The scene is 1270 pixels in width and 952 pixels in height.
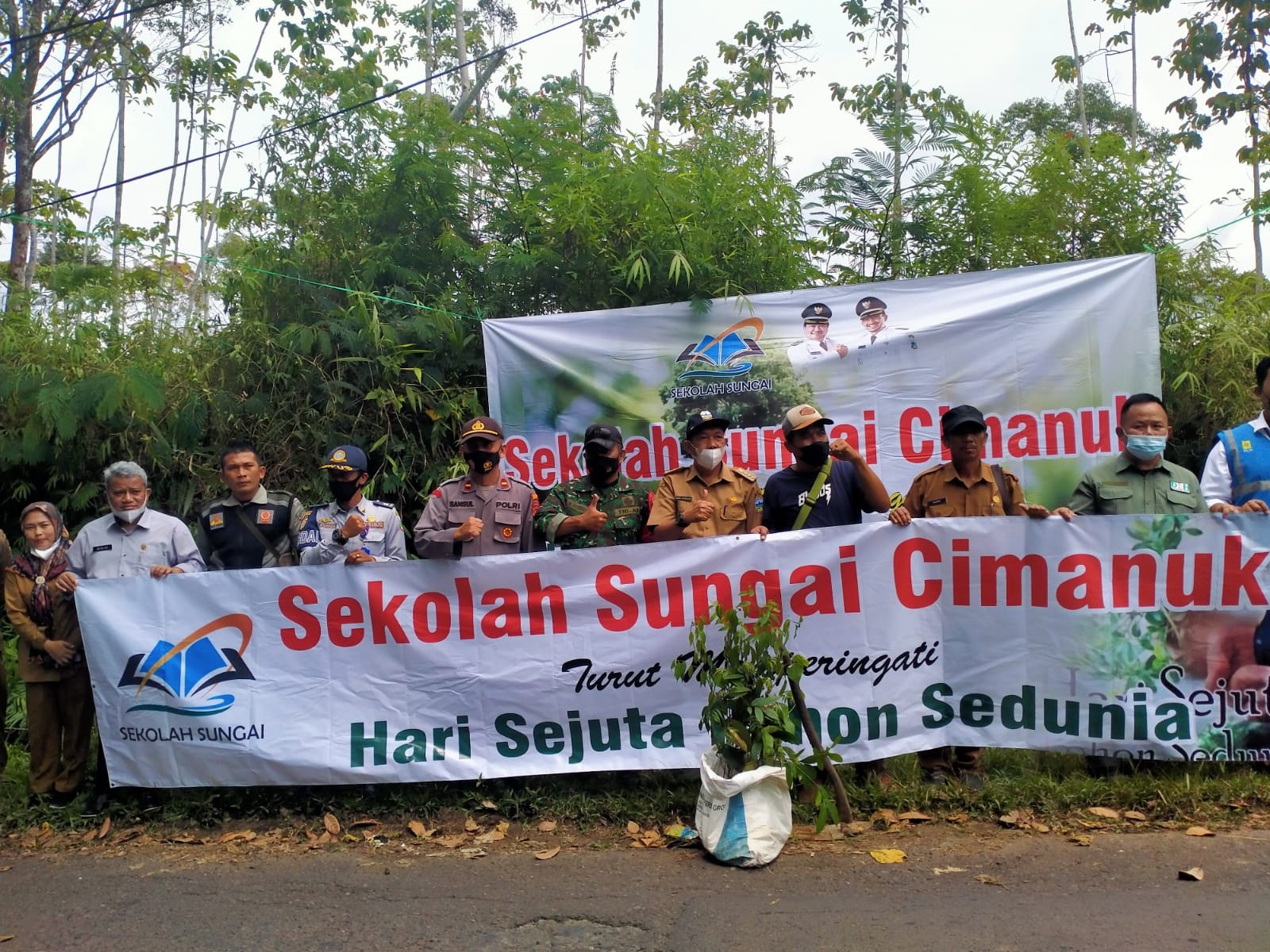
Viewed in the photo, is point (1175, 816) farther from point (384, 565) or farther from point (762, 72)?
point (762, 72)

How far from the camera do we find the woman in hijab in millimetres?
Answer: 5047

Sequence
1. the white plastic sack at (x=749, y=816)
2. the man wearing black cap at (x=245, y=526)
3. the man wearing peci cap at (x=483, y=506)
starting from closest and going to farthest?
the white plastic sack at (x=749, y=816)
the man wearing peci cap at (x=483, y=506)
the man wearing black cap at (x=245, y=526)

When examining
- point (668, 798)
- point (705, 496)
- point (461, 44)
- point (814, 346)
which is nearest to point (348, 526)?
point (705, 496)

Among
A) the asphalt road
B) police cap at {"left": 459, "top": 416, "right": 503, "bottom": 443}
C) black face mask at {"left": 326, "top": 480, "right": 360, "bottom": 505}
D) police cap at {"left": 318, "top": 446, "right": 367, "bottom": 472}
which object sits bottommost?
the asphalt road

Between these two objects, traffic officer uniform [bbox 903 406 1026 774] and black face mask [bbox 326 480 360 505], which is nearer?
traffic officer uniform [bbox 903 406 1026 774]

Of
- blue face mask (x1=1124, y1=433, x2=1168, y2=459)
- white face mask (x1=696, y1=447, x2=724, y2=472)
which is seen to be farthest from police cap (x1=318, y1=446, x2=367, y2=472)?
blue face mask (x1=1124, y1=433, x2=1168, y2=459)

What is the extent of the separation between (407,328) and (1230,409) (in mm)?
5244

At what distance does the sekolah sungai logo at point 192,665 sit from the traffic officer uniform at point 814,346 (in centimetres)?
340

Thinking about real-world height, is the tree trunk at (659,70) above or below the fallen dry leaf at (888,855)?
above

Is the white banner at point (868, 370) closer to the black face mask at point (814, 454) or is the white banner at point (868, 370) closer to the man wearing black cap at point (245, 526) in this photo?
the black face mask at point (814, 454)

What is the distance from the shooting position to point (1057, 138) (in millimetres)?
7094

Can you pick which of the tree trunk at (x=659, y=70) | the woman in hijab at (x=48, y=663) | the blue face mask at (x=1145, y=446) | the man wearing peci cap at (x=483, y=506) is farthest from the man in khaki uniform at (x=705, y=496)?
the tree trunk at (x=659, y=70)

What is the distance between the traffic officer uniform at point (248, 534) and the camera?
5.27 metres

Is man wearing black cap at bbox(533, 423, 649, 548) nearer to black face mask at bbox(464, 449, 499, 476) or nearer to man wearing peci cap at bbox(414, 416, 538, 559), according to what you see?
man wearing peci cap at bbox(414, 416, 538, 559)
